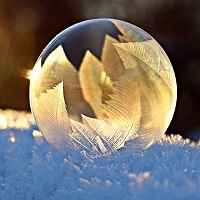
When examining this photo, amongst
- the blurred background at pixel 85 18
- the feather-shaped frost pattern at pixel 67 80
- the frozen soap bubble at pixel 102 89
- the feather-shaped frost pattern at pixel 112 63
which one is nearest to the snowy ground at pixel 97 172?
the frozen soap bubble at pixel 102 89

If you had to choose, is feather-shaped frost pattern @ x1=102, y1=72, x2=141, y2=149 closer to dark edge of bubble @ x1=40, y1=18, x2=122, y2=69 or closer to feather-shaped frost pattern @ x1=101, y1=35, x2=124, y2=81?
feather-shaped frost pattern @ x1=101, y1=35, x2=124, y2=81

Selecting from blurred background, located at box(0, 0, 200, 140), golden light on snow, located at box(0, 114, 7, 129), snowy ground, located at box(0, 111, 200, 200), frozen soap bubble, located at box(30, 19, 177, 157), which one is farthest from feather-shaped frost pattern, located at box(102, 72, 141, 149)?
blurred background, located at box(0, 0, 200, 140)

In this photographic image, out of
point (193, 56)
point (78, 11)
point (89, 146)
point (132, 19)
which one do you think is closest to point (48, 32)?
point (78, 11)

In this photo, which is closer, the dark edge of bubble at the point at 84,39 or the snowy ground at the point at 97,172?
the snowy ground at the point at 97,172

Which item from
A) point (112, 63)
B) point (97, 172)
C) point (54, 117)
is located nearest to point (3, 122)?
point (54, 117)

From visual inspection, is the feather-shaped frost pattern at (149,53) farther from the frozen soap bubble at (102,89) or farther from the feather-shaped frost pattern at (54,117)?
the feather-shaped frost pattern at (54,117)

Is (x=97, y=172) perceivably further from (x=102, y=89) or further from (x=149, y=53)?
(x=149, y=53)

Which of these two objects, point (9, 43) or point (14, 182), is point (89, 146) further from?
point (9, 43)
